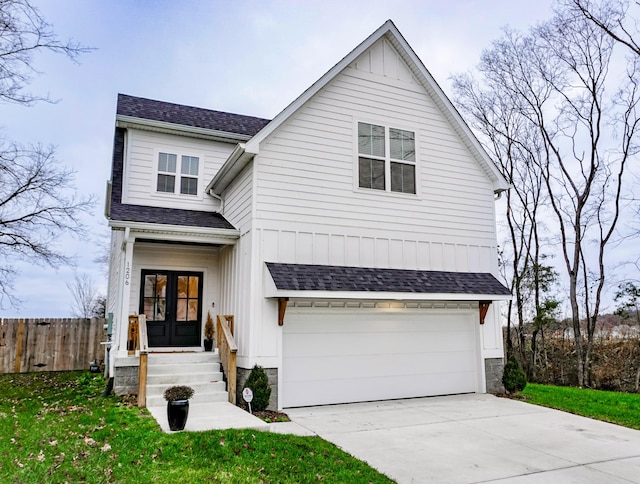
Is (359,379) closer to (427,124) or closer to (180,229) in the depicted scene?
(180,229)

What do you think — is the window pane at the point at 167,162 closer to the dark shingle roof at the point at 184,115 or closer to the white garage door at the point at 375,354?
the dark shingle roof at the point at 184,115

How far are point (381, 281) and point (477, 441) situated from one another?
3598 millimetres

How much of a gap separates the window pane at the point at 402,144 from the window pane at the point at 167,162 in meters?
5.67

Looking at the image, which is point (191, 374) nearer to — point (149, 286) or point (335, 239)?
point (149, 286)

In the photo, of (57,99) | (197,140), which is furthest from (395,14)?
(57,99)

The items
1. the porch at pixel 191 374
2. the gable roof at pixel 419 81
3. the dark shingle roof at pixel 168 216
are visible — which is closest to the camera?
the porch at pixel 191 374

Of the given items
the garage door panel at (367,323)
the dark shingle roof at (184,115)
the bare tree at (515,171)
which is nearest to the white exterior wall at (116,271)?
the dark shingle roof at (184,115)

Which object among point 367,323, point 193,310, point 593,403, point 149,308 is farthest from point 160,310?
point 593,403

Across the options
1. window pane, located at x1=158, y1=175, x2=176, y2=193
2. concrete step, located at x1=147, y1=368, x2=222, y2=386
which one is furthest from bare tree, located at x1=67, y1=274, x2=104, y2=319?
concrete step, located at x1=147, y1=368, x2=222, y2=386

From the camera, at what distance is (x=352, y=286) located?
885cm

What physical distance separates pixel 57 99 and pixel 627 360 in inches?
674

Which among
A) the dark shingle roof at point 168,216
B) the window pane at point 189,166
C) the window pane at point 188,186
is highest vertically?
the window pane at point 189,166

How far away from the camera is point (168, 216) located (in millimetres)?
10461

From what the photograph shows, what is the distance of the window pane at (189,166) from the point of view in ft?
39.8
